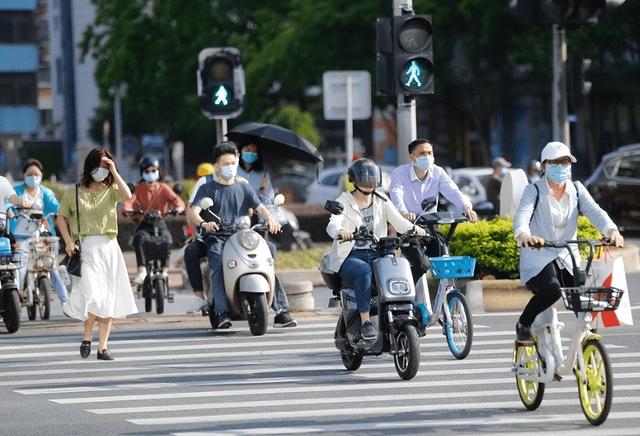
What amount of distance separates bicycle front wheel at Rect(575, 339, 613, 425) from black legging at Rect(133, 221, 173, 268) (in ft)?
32.5

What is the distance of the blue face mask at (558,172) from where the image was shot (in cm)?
1110

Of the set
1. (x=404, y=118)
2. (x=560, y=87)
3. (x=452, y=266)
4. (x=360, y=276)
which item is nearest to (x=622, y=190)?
(x=560, y=87)

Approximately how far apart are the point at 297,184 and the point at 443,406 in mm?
45553

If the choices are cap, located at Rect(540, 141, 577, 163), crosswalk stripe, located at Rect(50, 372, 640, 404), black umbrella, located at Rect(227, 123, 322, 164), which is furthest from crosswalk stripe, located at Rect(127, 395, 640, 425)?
black umbrella, located at Rect(227, 123, 322, 164)

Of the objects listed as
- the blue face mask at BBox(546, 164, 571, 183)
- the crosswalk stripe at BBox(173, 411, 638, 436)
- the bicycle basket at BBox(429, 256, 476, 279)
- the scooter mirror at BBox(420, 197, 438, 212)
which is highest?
the blue face mask at BBox(546, 164, 571, 183)

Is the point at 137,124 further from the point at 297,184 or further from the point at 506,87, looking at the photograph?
the point at 506,87

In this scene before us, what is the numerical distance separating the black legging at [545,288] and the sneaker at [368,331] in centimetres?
209

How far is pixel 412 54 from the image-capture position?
1806cm

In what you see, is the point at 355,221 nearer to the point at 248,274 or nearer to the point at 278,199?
the point at 248,274

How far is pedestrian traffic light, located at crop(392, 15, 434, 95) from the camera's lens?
18.1m

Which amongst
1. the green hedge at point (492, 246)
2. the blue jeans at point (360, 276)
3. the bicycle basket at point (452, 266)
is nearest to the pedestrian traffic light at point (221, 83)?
the green hedge at point (492, 246)

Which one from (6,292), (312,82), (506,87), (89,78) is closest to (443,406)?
(6,292)

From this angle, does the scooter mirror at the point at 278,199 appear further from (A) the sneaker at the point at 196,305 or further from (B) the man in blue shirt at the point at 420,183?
(B) the man in blue shirt at the point at 420,183

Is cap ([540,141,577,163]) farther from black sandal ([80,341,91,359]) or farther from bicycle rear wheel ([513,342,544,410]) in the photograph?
black sandal ([80,341,91,359])
